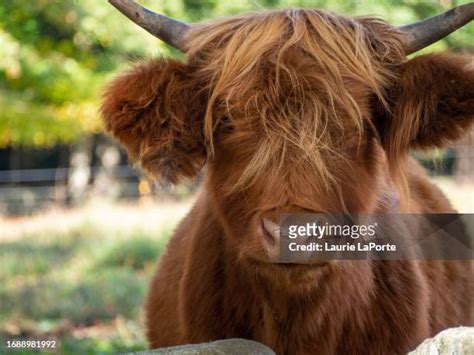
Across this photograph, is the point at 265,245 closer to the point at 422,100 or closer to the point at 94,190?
the point at 422,100

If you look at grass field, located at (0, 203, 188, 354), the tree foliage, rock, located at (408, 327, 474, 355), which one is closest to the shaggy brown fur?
the tree foliage

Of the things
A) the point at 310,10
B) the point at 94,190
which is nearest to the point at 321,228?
the point at 310,10

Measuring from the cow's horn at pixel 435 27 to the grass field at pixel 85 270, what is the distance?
2469 millimetres

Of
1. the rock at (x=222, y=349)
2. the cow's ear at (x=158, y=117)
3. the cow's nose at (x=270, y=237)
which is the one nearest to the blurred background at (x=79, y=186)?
the cow's ear at (x=158, y=117)

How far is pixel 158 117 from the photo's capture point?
11.5ft

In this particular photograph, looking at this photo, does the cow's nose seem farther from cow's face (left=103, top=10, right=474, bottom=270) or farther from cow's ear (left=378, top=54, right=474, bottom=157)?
cow's ear (left=378, top=54, right=474, bottom=157)

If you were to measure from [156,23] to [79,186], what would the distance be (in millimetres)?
13441

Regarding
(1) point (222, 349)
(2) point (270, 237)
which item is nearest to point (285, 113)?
(2) point (270, 237)

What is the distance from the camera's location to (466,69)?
3.41 meters

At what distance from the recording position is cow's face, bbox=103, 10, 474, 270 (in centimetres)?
332

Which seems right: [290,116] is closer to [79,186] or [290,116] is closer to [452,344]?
[452,344]

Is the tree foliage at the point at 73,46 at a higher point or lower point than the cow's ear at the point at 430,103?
higher

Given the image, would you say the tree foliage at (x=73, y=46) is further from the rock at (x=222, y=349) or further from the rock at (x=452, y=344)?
the rock at (x=452, y=344)

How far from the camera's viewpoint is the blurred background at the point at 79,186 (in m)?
6.17
